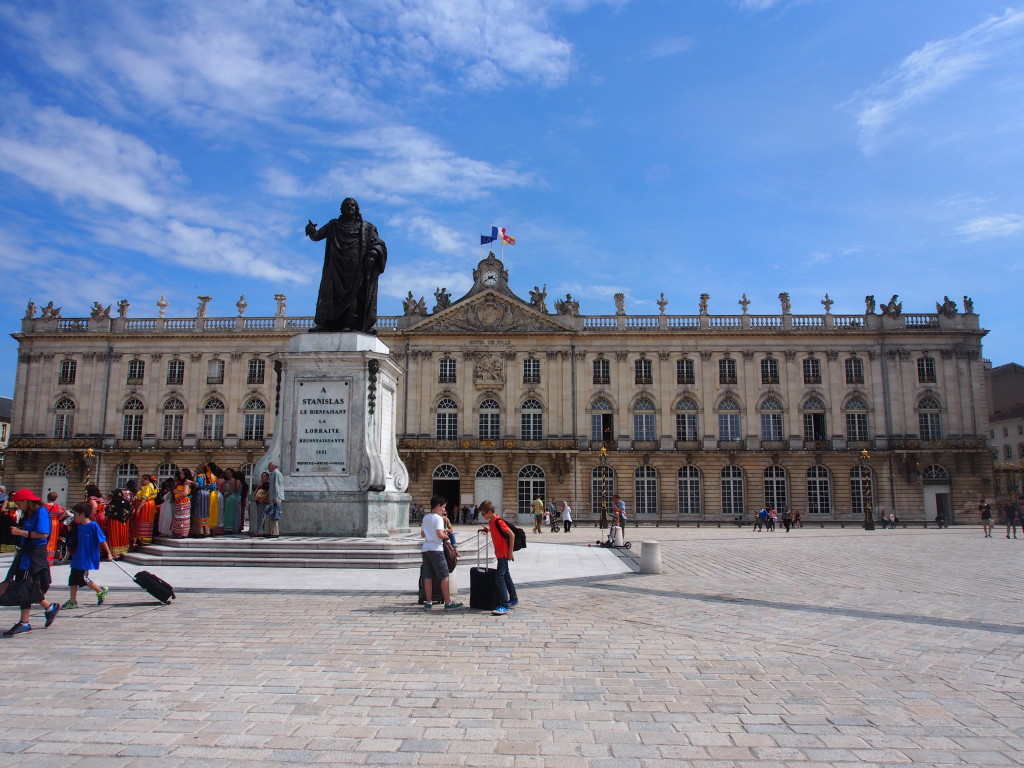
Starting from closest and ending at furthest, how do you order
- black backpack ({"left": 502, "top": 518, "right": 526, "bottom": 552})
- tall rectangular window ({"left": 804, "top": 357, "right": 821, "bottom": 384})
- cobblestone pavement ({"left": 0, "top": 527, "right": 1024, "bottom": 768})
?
cobblestone pavement ({"left": 0, "top": 527, "right": 1024, "bottom": 768}) → black backpack ({"left": 502, "top": 518, "right": 526, "bottom": 552}) → tall rectangular window ({"left": 804, "top": 357, "right": 821, "bottom": 384})

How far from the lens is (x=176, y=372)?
47.6 m

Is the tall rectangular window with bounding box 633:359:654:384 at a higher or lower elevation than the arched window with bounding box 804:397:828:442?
higher

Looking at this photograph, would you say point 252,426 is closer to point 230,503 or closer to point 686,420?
point 686,420

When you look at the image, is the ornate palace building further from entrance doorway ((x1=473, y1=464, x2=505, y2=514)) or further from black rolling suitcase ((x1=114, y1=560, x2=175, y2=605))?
black rolling suitcase ((x1=114, y1=560, x2=175, y2=605))

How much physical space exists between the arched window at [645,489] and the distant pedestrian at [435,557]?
36.1m

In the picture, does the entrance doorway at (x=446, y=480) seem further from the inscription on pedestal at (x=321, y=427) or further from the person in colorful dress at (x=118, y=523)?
the inscription on pedestal at (x=321, y=427)

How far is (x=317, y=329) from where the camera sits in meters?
15.0

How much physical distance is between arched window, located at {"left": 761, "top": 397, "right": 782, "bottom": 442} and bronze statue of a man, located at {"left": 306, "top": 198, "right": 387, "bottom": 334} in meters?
35.0

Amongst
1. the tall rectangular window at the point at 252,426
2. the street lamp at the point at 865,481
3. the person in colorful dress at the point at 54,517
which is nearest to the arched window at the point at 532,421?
the tall rectangular window at the point at 252,426

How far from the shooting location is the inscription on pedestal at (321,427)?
1417 cm

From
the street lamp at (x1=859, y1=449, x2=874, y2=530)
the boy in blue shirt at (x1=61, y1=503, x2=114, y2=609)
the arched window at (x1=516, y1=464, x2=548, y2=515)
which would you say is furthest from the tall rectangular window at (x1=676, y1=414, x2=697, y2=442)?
the boy in blue shirt at (x1=61, y1=503, x2=114, y2=609)

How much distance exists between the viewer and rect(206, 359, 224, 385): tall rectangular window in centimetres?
4734

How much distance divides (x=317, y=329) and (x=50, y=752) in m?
11.2

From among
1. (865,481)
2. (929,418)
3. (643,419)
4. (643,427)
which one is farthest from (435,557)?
(929,418)
